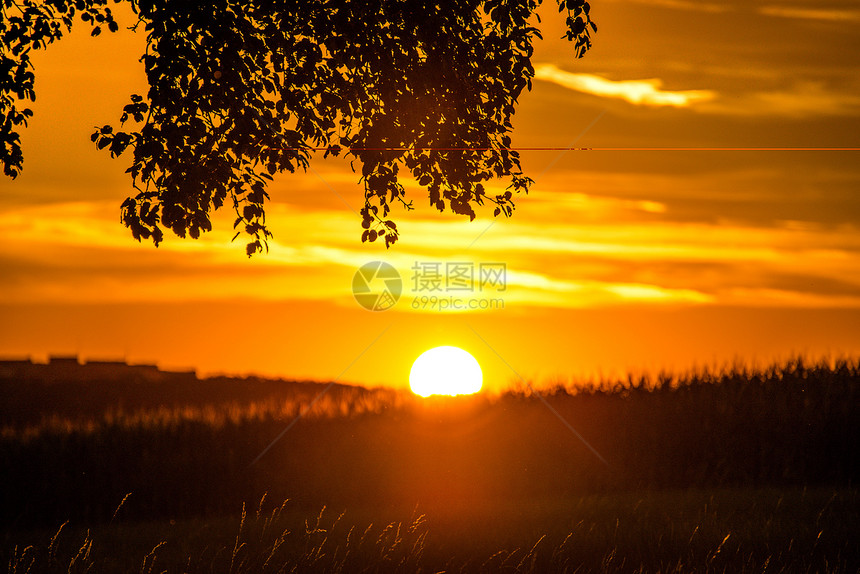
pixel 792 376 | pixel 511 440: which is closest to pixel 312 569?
pixel 511 440

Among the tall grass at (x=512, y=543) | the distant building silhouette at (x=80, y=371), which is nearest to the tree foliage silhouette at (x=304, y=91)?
the tall grass at (x=512, y=543)

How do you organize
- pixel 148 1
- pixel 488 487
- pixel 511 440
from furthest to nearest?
pixel 511 440 < pixel 488 487 < pixel 148 1

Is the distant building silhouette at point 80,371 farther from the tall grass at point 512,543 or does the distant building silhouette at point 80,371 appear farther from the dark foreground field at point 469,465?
the tall grass at point 512,543

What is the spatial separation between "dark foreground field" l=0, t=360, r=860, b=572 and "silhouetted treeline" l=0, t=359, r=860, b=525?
4 cm

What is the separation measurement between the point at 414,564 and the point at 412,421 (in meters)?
9.43

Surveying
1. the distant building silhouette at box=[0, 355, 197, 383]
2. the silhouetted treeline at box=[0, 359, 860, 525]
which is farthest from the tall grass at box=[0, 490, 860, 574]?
the distant building silhouette at box=[0, 355, 197, 383]

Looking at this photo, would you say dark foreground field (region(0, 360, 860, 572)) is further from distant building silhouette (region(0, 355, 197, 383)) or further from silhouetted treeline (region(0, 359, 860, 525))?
distant building silhouette (region(0, 355, 197, 383))

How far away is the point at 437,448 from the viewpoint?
18.9m

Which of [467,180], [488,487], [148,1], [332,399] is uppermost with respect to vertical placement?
[148,1]

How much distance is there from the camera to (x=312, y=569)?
31.9 feet

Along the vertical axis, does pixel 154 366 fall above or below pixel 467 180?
below

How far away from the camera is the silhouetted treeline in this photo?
17500 millimetres

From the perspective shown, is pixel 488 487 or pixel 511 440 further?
pixel 511 440

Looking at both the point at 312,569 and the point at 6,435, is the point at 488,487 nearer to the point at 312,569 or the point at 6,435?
the point at 312,569
